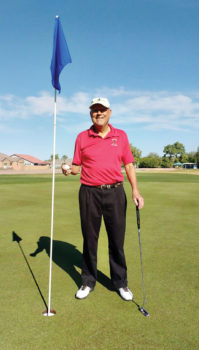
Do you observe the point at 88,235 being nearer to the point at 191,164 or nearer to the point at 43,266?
the point at 43,266

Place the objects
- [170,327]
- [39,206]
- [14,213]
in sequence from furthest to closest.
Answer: [39,206] → [14,213] → [170,327]

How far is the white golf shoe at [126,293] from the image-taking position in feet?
11.6

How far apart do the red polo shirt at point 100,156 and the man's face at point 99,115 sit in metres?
0.15

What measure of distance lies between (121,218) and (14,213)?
22.7 ft

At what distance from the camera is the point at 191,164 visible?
5822 inches

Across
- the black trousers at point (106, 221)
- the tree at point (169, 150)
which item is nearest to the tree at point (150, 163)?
the tree at point (169, 150)

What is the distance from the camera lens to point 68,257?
5.30 meters

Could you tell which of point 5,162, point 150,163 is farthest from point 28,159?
point 150,163

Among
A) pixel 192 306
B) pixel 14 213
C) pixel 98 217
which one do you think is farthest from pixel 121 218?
pixel 14 213

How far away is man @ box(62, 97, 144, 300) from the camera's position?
12.0 feet

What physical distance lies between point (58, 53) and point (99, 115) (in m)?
0.93

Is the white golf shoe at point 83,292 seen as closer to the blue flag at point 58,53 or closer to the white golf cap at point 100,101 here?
the white golf cap at point 100,101

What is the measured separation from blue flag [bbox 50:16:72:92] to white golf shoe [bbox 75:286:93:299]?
9.21ft

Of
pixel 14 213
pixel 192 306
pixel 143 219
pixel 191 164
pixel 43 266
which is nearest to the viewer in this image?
pixel 192 306
